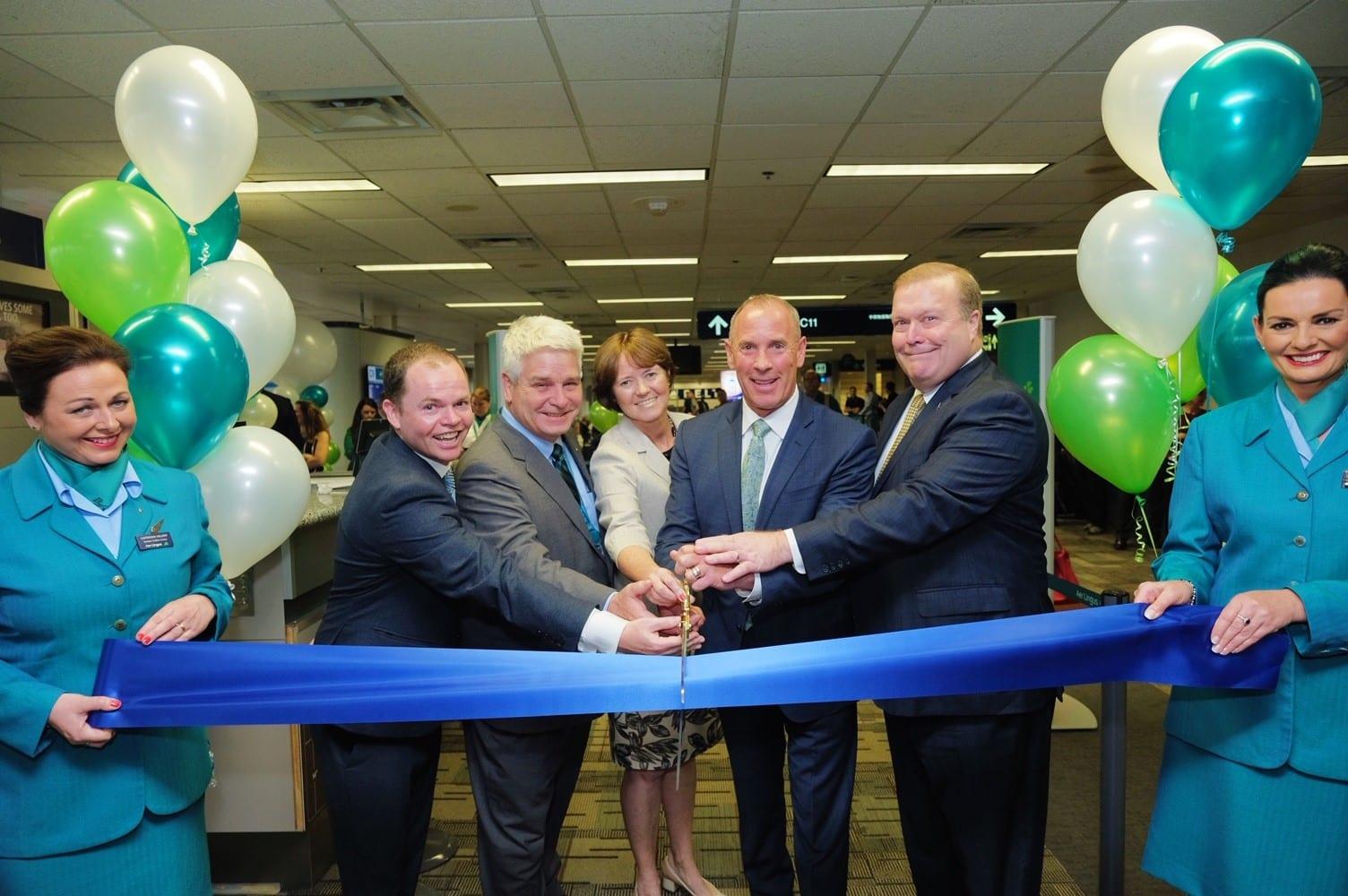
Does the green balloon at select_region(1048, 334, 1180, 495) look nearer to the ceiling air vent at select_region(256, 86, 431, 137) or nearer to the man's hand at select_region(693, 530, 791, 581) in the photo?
the man's hand at select_region(693, 530, 791, 581)

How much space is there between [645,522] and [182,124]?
5.64ft

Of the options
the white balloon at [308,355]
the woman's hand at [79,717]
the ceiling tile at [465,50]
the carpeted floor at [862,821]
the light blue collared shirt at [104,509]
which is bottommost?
the carpeted floor at [862,821]

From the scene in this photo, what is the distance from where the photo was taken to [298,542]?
8.86ft

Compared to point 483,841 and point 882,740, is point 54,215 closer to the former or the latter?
point 483,841

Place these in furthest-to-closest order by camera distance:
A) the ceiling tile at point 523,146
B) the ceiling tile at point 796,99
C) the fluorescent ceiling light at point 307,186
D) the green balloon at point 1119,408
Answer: the fluorescent ceiling light at point 307,186
the ceiling tile at point 523,146
the ceiling tile at point 796,99
the green balloon at point 1119,408

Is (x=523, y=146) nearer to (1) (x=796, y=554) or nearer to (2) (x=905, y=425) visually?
(2) (x=905, y=425)

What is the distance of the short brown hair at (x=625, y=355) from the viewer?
2.40 metres

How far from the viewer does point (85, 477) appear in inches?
58.2

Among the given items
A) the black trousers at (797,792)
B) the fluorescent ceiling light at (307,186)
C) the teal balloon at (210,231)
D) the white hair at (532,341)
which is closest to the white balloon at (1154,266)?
the black trousers at (797,792)

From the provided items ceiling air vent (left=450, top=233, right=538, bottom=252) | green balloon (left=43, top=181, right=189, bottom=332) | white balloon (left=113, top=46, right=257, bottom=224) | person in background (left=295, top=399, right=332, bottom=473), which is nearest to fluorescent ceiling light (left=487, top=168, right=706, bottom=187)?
ceiling air vent (left=450, top=233, right=538, bottom=252)

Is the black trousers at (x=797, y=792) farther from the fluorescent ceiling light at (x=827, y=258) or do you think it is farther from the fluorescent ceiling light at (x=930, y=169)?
the fluorescent ceiling light at (x=827, y=258)

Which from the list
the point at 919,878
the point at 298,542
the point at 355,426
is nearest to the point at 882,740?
the point at 919,878

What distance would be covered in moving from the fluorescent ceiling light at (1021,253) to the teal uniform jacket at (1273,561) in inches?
354

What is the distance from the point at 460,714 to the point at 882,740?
2.97 metres
